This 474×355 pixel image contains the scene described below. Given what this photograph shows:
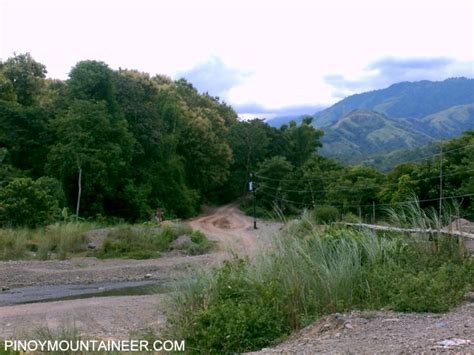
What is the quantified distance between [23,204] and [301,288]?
21878 mm

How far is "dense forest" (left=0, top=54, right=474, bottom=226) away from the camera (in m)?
28.5

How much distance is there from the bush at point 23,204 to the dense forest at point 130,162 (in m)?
0.05

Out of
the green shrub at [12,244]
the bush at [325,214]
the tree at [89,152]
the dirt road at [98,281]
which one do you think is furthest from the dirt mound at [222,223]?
the bush at [325,214]

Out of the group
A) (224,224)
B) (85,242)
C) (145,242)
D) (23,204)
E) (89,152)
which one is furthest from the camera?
(224,224)

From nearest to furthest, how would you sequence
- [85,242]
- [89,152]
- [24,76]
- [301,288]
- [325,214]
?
1. [301,288]
2. [325,214]
3. [85,242]
4. [89,152]
5. [24,76]

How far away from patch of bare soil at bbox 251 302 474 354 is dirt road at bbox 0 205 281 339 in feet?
7.93

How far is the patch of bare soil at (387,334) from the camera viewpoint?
195 inches

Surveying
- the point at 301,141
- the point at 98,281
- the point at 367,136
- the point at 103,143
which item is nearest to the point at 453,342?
the point at 98,281

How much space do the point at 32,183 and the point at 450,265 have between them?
22.6m

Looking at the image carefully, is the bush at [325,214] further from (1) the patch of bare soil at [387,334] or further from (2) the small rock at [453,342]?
(2) the small rock at [453,342]

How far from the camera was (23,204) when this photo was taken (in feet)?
85.2

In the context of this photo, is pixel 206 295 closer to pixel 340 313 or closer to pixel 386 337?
pixel 340 313

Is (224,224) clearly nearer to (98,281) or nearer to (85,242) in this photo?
(85,242)

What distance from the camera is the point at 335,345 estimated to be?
5.39 m
